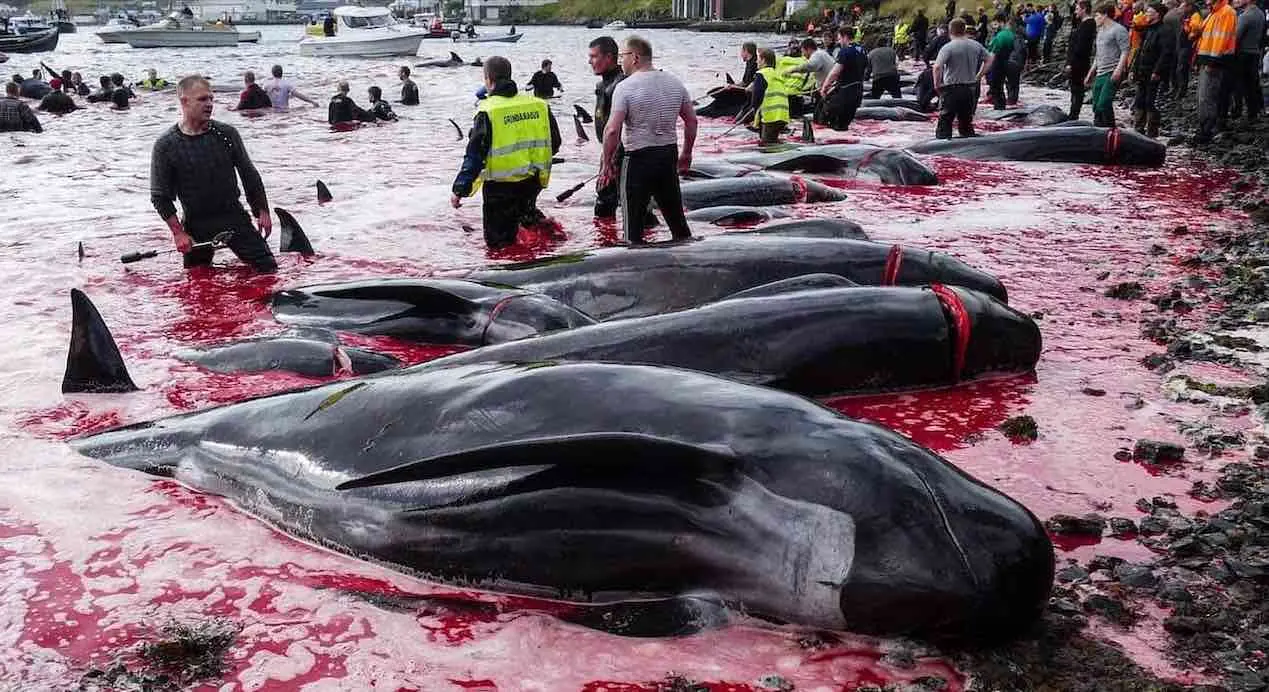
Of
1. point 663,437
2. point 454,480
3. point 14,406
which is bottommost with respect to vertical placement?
point 14,406

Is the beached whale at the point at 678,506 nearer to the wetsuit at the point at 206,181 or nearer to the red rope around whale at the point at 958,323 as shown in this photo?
the red rope around whale at the point at 958,323

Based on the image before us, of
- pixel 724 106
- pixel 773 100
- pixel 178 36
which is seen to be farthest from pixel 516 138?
pixel 178 36

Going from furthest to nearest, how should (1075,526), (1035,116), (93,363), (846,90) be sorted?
(1035,116), (846,90), (93,363), (1075,526)

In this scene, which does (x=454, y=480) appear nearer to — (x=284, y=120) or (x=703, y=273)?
(x=703, y=273)

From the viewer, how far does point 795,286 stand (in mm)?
6539

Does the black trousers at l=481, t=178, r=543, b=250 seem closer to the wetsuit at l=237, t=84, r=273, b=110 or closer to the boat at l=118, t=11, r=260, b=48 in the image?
the wetsuit at l=237, t=84, r=273, b=110

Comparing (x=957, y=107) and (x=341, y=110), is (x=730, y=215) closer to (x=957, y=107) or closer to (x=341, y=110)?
(x=957, y=107)

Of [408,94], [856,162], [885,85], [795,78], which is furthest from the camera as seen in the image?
[408,94]

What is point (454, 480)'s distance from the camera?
4.03 meters

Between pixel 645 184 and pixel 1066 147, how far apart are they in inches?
394

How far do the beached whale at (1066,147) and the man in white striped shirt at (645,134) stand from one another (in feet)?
29.9

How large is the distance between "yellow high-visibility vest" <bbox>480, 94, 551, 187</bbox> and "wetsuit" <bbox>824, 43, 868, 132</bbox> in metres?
13.2

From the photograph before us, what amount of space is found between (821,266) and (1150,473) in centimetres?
301

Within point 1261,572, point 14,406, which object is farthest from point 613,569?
point 14,406
